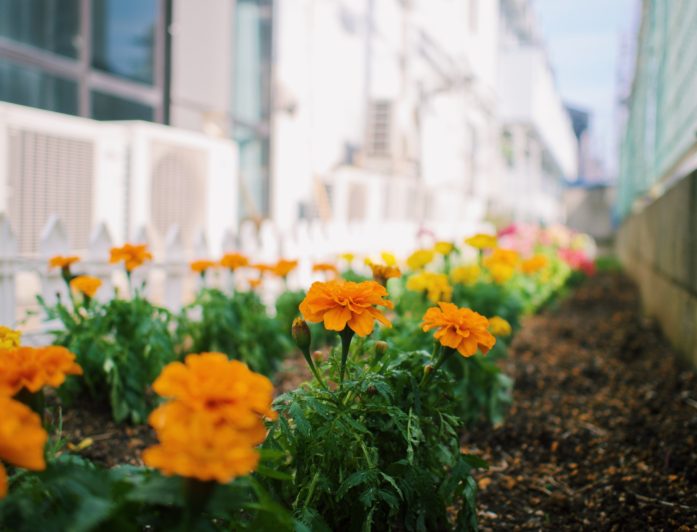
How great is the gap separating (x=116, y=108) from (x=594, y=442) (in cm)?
421

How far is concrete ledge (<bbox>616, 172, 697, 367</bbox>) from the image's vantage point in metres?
2.79

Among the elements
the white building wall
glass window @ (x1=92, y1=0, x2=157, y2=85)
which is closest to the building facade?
the white building wall

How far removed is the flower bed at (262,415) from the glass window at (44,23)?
2.92 meters

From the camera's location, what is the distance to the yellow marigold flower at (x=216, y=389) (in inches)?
26.9

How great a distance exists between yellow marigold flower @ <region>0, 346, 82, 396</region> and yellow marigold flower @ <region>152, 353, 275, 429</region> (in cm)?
21

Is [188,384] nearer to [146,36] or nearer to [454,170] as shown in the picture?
[146,36]

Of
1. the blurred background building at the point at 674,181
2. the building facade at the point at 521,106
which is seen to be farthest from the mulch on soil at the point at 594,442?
the building facade at the point at 521,106

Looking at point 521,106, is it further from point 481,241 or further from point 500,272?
point 481,241

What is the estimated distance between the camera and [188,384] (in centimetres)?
70

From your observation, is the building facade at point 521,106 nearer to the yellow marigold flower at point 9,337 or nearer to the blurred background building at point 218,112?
the blurred background building at point 218,112

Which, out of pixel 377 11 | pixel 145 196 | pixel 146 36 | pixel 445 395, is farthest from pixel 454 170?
pixel 445 395

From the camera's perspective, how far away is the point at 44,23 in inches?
180

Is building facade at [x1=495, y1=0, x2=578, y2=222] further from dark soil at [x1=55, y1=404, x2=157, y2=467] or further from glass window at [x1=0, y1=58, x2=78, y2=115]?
dark soil at [x1=55, y1=404, x2=157, y2=467]

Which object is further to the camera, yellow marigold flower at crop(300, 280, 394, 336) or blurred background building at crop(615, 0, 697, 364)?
blurred background building at crop(615, 0, 697, 364)
